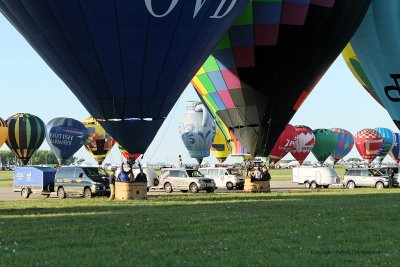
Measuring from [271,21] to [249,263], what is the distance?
22045 mm

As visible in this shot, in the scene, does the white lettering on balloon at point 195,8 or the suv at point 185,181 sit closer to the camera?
the white lettering on balloon at point 195,8

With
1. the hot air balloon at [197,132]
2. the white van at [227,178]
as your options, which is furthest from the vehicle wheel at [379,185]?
the hot air balloon at [197,132]

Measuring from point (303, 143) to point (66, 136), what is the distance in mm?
25045

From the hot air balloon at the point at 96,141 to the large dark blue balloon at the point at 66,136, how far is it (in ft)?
11.4

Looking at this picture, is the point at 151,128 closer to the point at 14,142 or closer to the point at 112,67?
the point at 112,67

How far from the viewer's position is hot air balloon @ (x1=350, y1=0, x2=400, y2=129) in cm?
3506

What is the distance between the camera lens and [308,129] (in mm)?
77938

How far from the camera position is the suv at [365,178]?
139 ft

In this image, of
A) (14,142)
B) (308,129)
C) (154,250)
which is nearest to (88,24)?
(154,250)

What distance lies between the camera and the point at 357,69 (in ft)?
135

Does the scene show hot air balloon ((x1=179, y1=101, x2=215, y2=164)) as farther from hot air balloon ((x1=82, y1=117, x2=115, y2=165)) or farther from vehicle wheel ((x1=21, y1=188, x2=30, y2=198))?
vehicle wheel ((x1=21, y1=188, x2=30, y2=198))

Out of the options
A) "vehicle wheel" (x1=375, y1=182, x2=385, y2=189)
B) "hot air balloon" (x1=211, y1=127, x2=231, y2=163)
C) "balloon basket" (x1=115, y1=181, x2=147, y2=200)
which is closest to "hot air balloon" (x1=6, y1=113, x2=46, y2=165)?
"hot air balloon" (x1=211, y1=127, x2=231, y2=163)

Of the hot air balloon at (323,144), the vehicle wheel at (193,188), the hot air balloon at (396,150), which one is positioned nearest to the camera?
the vehicle wheel at (193,188)

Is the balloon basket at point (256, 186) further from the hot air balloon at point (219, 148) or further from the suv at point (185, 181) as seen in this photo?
the hot air balloon at point (219, 148)
